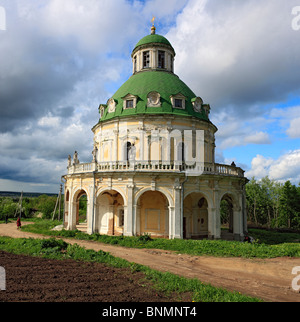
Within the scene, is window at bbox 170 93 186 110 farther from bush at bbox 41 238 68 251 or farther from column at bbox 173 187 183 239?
bush at bbox 41 238 68 251

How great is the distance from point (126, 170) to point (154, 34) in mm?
20994

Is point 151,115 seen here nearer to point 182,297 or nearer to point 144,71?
point 144,71

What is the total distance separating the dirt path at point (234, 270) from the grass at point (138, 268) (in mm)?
1246

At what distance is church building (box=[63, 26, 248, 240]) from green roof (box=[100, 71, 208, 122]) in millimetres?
104

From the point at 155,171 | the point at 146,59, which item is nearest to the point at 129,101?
the point at 146,59

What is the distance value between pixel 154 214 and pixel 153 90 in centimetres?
1322

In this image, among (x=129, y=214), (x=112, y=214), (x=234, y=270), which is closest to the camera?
(x=234, y=270)

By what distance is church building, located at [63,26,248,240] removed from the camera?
2367 cm

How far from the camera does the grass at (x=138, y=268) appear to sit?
9.95m

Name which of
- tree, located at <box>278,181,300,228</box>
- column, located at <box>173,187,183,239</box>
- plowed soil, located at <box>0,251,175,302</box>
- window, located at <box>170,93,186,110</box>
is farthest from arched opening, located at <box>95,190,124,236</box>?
tree, located at <box>278,181,300,228</box>

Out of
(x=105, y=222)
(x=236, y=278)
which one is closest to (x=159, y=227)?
(x=105, y=222)

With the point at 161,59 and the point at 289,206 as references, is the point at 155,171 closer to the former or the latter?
the point at 161,59

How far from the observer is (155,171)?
76.2 feet

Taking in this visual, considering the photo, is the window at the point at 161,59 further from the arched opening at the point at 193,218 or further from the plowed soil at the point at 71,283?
the plowed soil at the point at 71,283
